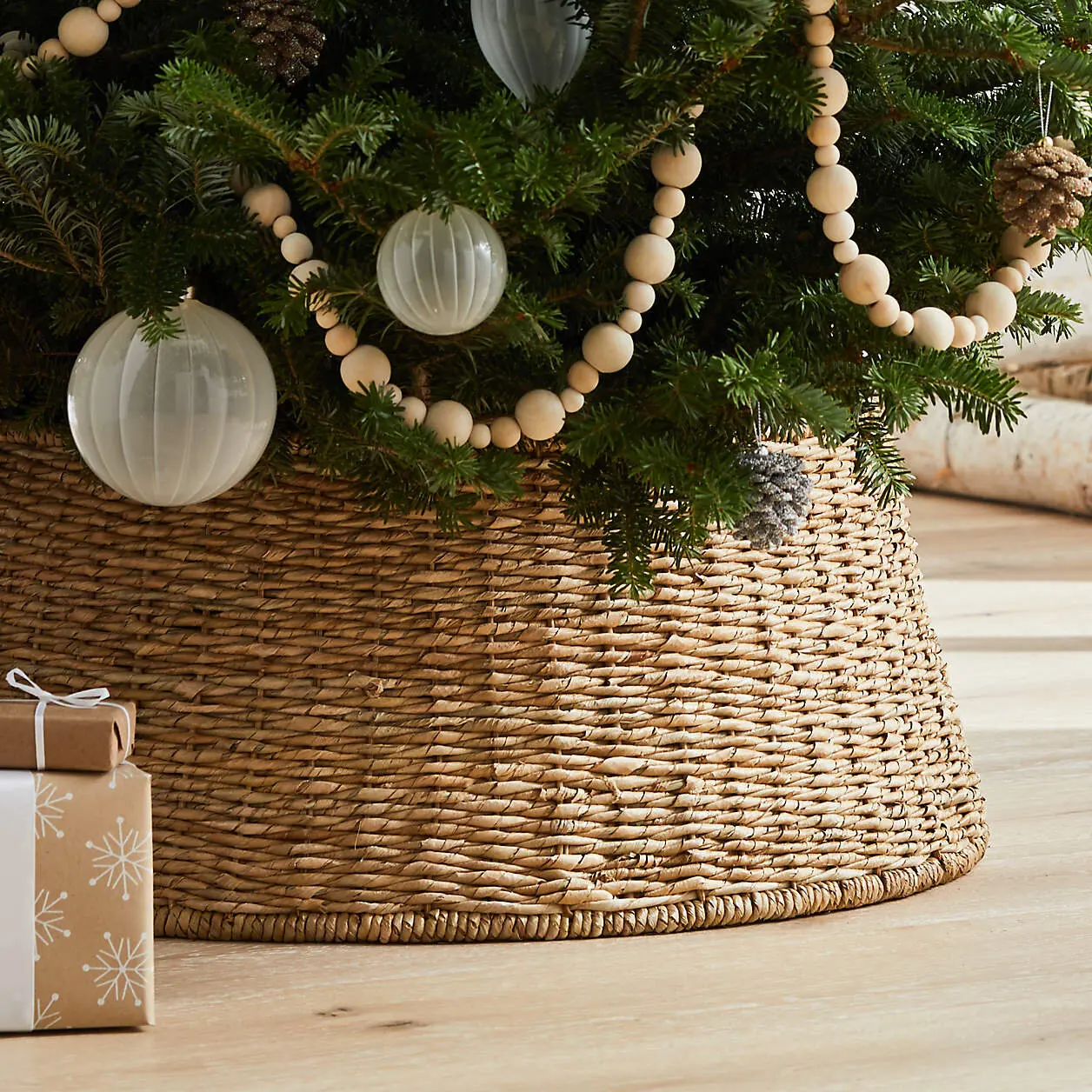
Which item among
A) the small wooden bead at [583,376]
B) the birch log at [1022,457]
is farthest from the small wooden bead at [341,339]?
the birch log at [1022,457]

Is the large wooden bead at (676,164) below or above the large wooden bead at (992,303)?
above

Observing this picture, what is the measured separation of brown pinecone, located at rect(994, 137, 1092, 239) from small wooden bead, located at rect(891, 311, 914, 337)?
7 cm

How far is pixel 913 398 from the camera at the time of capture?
685 millimetres

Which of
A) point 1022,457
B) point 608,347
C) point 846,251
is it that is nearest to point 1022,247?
point 846,251

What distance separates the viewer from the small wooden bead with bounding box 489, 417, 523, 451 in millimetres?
707

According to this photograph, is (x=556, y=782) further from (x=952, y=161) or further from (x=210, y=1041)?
(x=952, y=161)

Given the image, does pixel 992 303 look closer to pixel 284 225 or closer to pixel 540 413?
pixel 540 413

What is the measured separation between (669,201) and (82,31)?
0.30 metres

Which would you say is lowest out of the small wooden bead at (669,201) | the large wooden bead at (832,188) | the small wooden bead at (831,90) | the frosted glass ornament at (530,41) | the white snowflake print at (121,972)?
the white snowflake print at (121,972)

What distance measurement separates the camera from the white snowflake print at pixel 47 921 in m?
0.64

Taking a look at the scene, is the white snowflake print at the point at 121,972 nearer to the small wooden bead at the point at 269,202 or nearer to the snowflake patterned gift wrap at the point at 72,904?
the snowflake patterned gift wrap at the point at 72,904

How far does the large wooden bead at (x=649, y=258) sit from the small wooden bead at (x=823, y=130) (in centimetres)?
8

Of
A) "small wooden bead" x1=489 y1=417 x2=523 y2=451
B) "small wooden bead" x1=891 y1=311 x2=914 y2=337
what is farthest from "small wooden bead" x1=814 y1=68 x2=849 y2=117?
"small wooden bead" x1=489 y1=417 x2=523 y2=451

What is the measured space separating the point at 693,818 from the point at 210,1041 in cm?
28
